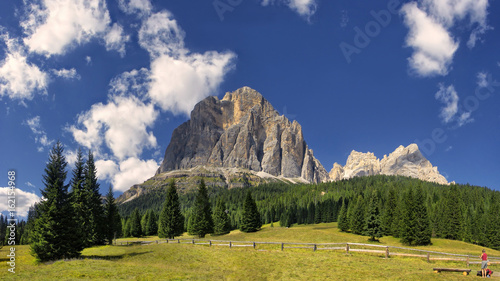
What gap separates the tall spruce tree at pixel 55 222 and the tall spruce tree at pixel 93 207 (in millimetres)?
15962

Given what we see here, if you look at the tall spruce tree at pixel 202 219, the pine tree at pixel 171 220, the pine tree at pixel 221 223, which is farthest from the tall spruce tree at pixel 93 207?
the pine tree at pixel 221 223

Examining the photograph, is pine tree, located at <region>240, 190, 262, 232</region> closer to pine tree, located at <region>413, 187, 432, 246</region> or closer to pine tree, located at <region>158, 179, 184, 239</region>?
pine tree, located at <region>158, 179, 184, 239</region>

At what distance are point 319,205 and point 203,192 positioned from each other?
76.8 metres

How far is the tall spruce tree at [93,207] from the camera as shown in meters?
50.2

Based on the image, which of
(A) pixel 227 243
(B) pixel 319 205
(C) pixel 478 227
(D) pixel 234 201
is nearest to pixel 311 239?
(A) pixel 227 243

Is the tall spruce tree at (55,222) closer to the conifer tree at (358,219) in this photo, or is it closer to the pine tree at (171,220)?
the pine tree at (171,220)

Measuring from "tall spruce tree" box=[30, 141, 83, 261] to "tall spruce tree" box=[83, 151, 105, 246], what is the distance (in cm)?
1596

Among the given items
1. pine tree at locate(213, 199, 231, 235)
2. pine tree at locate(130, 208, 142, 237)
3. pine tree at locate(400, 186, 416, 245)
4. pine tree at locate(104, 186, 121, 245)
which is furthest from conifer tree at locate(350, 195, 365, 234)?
pine tree at locate(130, 208, 142, 237)

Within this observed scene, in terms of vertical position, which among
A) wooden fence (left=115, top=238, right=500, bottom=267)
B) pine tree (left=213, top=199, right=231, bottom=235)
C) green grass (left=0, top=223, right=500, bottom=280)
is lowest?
pine tree (left=213, top=199, right=231, bottom=235)

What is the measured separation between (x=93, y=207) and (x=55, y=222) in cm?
2122

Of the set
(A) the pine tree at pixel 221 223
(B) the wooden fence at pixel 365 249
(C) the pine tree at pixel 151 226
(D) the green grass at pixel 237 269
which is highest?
(D) the green grass at pixel 237 269

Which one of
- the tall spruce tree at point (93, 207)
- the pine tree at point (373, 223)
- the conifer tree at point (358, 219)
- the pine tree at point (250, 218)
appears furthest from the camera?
the conifer tree at point (358, 219)

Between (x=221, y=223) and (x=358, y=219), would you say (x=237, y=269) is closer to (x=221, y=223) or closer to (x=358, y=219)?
(x=221, y=223)

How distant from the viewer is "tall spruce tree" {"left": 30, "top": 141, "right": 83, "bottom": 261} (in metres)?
30.8
